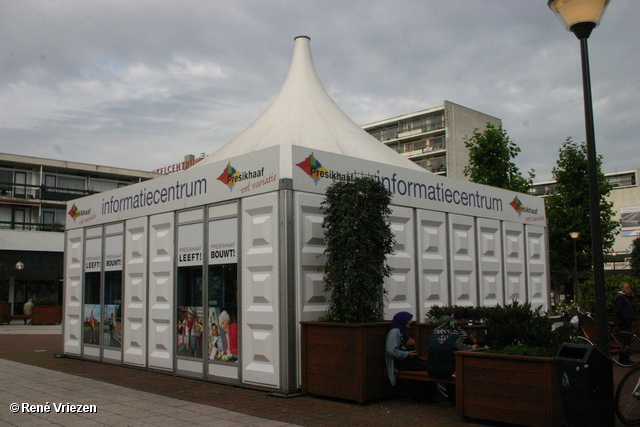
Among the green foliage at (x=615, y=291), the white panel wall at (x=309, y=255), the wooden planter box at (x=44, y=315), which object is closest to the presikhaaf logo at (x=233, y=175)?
the white panel wall at (x=309, y=255)

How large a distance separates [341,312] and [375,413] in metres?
1.56

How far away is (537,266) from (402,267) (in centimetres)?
528

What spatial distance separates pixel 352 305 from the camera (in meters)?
8.81

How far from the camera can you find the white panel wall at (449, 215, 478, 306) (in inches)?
478

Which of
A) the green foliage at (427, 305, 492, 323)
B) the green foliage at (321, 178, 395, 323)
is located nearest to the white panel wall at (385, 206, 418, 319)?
the green foliage at (427, 305, 492, 323)

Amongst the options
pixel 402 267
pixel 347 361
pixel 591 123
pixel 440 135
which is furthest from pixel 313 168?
pixel 440 135

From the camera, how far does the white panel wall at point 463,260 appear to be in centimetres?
1213

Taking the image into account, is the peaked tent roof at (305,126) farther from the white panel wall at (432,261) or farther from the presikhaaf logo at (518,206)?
the presikhaaf logo at (518,206)

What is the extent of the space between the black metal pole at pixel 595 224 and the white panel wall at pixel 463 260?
545 cm

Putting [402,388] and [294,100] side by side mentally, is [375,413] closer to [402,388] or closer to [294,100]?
[402,388]

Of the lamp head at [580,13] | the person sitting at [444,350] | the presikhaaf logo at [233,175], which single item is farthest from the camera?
the presikhaaf logo at [233,175]

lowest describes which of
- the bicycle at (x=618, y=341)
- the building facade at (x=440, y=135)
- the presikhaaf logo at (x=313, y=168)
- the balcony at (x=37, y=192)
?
the bicycle at (x=618, y=341)

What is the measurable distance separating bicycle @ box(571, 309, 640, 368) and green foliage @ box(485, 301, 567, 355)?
15.0ft

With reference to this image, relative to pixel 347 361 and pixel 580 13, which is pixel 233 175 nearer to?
pixel 347 361
